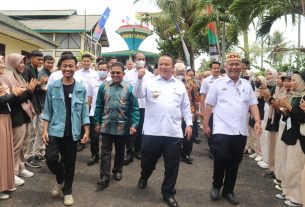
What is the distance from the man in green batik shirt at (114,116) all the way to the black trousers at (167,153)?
1.50ft

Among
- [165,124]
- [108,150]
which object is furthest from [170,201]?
[108,150]

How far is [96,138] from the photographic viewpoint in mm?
6824

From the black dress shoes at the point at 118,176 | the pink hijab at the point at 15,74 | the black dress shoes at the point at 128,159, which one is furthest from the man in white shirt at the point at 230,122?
the pink hijab at the point at 15,74

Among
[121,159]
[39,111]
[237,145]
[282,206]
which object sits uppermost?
[39,111]

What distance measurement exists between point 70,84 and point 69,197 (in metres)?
1.53

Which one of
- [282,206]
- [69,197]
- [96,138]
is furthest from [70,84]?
[282,206]

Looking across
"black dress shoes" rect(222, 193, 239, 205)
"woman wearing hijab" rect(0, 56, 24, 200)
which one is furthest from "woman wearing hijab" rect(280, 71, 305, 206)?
"woman wearing hijab" rect(0, 56, 24, 200)

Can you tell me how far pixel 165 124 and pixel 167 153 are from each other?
407mm

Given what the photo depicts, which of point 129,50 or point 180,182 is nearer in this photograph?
point 180,182

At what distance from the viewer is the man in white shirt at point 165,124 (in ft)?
16.1

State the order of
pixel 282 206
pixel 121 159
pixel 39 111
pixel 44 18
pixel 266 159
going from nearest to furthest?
1. pixel 282 206
2. pixel 121 159
3. pixel 39 111
4. pixel 266 159
5. pixel 44 18

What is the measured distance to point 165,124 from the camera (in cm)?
494

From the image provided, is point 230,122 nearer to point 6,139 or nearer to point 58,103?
point 58,103

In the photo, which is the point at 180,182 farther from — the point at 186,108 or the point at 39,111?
the point at 39,111
